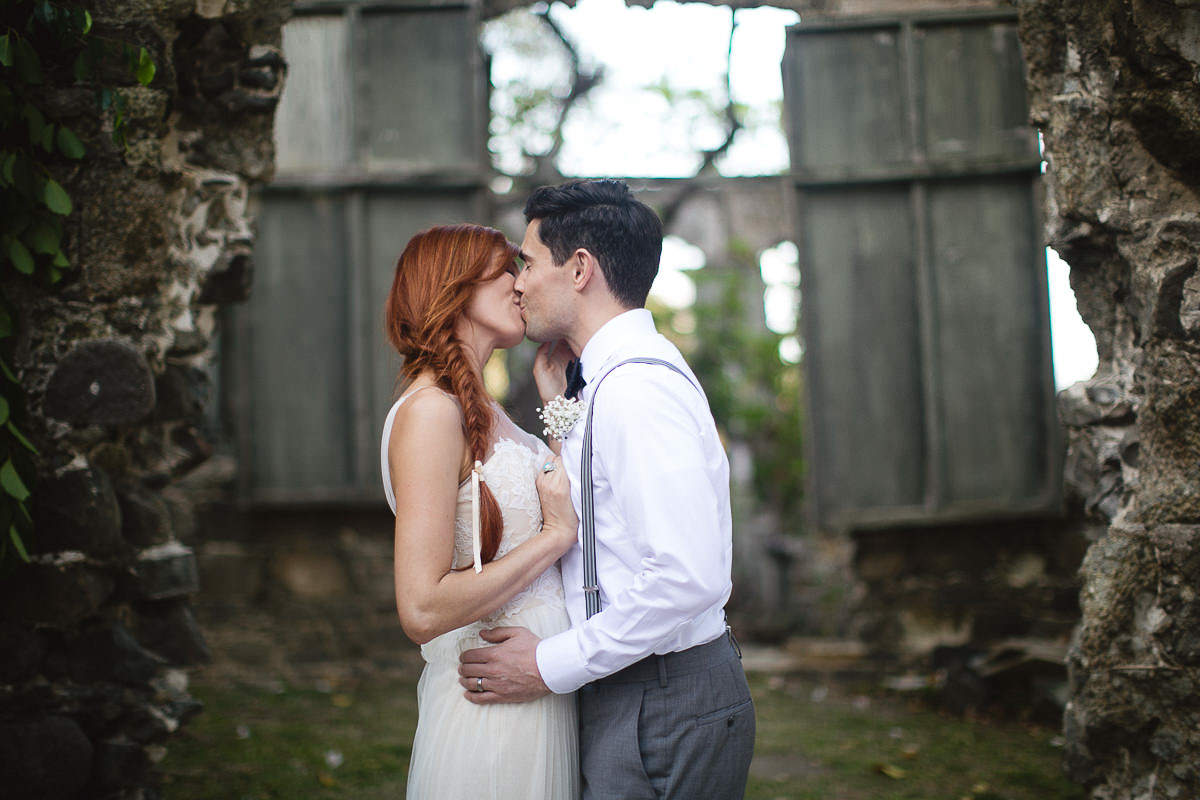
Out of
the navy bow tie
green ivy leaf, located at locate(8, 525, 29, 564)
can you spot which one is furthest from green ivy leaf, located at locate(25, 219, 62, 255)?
the navy bow tie

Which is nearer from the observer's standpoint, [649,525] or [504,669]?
[649,525]

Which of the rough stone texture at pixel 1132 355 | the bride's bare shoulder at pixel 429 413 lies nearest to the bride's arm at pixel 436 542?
the bride's bare shoulder at pixel 429 413

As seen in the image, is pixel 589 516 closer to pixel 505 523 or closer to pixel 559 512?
pixel 559 512

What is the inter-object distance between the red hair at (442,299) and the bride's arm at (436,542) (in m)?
0.13

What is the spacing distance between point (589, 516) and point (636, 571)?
0.49 feet

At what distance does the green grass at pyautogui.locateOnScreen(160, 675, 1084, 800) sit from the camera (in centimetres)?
415

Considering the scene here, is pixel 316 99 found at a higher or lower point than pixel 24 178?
higher

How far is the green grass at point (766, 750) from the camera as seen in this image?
415cm

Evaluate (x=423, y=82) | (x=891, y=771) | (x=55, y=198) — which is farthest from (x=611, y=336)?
(x=423, y=82)

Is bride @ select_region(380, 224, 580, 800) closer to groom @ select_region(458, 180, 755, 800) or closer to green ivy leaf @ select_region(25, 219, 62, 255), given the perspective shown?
groom @ select_region(458, 180, 755, 800)

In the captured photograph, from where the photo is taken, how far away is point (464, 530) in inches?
88.0

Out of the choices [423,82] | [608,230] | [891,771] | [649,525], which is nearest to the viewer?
[649,525]

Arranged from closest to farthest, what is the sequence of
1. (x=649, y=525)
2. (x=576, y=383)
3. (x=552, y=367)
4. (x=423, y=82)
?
(x=649, y=525)
(x=576, y=383)
(x=552, y=367)
(x=423, y=82)

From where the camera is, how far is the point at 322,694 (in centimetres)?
586
